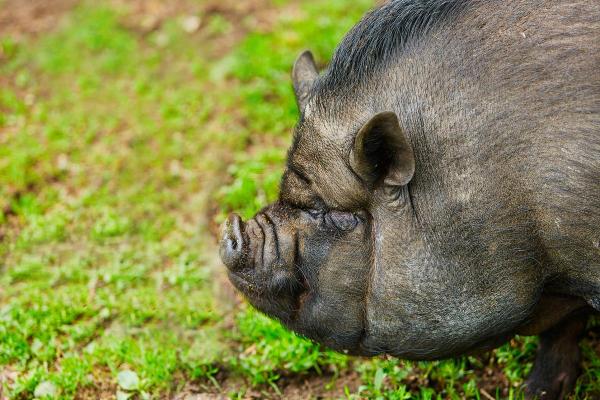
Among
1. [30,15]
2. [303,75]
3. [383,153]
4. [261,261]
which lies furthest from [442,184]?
[30,15]

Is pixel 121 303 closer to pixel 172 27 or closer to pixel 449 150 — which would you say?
pixel 449 150

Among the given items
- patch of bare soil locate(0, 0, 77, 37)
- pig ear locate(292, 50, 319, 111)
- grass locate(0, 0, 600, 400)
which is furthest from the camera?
patch of bare soil locate(0, 0, 77, 37)

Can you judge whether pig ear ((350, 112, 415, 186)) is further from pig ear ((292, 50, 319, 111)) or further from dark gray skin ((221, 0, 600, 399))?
pig ear ((292, 50, 319, 111))

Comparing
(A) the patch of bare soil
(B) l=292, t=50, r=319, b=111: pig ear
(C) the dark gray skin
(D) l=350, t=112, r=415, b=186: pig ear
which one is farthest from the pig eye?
(A) the patch of bare soil

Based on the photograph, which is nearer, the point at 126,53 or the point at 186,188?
the point at 186,188

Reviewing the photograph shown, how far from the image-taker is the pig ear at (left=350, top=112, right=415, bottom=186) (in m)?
3.43

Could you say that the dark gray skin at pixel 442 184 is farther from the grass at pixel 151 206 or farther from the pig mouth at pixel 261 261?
the grass at pixel 151 206

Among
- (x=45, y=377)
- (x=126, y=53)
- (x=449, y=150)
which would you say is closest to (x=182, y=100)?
(x=126, y=53)

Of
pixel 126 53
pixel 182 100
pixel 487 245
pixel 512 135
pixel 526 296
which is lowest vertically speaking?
pixel 526 296

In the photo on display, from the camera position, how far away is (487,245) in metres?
3.60

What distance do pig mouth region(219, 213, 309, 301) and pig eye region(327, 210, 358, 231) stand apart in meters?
0.22

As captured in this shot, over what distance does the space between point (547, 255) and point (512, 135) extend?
526 millimetres

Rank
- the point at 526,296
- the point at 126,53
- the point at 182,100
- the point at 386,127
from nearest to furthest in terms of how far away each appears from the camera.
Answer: the point at 386,127, the point at 526,296, the point at 182,100, the point at 126,53

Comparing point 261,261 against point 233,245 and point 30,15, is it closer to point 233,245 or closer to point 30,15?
point 233,245
